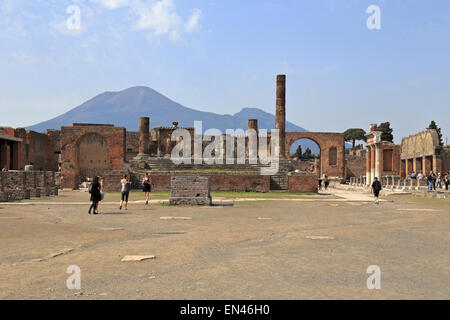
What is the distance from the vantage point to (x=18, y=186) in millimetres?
20734

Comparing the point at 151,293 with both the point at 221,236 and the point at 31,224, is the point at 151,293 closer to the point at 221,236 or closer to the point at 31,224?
the point at 221,236

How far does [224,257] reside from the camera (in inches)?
258

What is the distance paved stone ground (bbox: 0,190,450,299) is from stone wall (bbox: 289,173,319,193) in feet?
50.2

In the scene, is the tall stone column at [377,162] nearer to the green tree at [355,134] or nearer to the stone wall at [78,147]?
the stone wall at [78,147]

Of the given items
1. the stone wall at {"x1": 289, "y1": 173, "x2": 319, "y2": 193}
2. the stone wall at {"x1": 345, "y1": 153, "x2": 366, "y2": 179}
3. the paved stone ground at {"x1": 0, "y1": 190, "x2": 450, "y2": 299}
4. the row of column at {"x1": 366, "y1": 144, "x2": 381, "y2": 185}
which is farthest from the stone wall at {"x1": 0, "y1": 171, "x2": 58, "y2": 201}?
the stone wall at {"x1": 345, "y1": 153, "x2": 366, "y2": 179}

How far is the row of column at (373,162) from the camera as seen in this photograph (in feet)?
109

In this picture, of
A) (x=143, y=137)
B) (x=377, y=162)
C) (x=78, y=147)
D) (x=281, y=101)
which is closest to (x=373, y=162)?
(x=377, y=162)

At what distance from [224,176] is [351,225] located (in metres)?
16.4

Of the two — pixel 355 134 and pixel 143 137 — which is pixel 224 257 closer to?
pixel 143 137

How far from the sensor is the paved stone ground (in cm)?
464

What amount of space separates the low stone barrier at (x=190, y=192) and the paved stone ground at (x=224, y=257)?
15.7 feet

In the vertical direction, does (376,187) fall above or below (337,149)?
below
